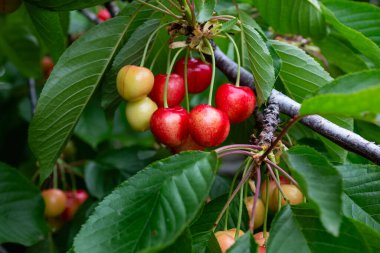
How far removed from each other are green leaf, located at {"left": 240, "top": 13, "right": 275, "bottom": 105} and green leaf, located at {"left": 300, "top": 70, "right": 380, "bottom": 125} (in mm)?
267

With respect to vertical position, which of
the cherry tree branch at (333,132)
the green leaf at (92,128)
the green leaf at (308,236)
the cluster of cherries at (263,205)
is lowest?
the green leaf at (92,128)

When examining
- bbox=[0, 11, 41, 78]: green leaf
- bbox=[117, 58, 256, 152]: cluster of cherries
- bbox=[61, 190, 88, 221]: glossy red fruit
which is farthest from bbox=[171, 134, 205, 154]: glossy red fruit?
bbox=[0, 11, 41, 78]: green leaf

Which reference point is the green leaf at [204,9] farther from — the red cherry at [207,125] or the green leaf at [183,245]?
the green leaf at [183,245]

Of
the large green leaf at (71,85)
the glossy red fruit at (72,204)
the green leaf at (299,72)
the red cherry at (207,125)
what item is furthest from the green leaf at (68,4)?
the glossy red fruit at (72,204)

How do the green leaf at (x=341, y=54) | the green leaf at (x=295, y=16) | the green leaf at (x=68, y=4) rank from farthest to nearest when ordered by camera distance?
the green leaf at (x=341, y=54)
the green leaf at (x=295, y=16)
the green leaf at (x=68, y=4)

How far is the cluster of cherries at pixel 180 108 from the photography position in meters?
1.11

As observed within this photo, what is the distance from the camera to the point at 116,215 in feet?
2.97

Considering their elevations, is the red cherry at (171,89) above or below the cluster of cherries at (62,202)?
above

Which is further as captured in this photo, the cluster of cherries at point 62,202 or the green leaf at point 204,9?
the cluster of cherries at point 62,202

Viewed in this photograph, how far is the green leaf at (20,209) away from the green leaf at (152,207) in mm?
721

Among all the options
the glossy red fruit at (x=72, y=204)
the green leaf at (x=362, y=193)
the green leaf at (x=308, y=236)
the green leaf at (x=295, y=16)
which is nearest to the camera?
the green leaf at (x=308, y=236)

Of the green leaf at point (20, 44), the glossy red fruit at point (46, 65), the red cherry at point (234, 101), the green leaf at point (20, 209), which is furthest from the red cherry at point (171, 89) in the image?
the glossy red fruit at point (46, 65)

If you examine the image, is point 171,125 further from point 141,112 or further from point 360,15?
point 360,15

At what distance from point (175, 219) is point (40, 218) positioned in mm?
921
